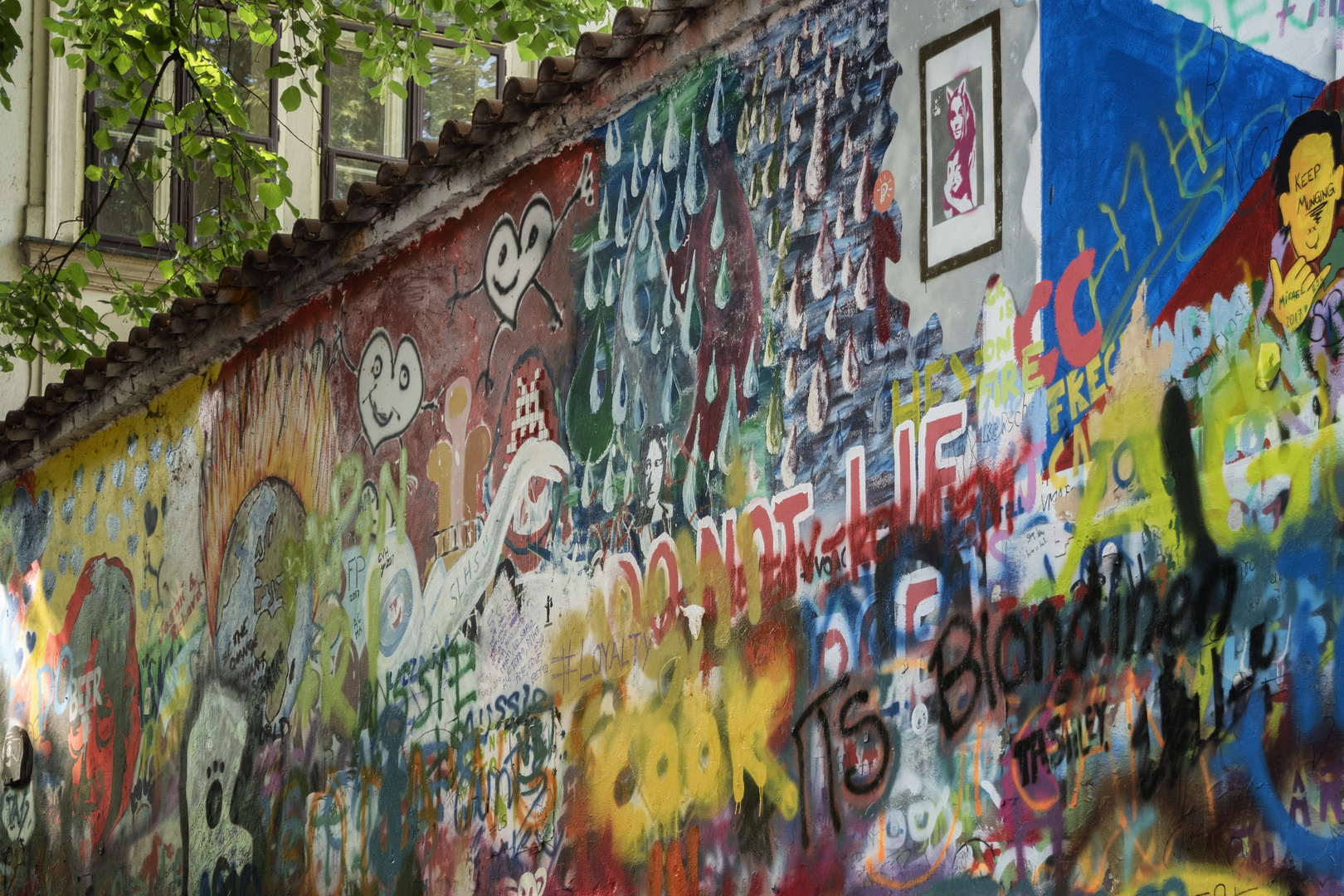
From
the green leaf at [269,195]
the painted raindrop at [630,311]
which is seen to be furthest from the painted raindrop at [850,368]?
the green leaf at [269,195]

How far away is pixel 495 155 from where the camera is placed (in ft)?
18.6

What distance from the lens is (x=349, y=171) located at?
43.3ft

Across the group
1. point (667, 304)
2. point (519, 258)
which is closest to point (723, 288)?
point (667, 304)

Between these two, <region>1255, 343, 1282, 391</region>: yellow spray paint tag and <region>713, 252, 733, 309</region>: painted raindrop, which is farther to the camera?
<region>713, 252, 733, 309</region>: painted raindrop

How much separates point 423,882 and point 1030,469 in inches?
116

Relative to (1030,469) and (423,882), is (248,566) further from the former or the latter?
(1030,469)

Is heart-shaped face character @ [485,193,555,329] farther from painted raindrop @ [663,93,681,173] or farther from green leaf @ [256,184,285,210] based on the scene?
green leaf @ [256,184,285,210]

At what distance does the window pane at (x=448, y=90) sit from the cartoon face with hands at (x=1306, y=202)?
35.7 feet

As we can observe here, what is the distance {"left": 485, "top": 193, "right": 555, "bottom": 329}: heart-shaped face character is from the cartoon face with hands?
2.79 m

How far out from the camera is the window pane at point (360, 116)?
13.2m

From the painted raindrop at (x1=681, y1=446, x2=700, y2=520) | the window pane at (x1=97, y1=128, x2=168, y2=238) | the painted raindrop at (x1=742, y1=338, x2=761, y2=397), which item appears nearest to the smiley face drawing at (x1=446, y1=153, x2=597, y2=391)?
the painted raindrop at (x1=681, y1=446, x2=700, y2=520)

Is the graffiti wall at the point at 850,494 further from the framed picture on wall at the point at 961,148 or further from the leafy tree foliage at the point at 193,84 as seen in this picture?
the leafy tree foliage at the point at 193,84

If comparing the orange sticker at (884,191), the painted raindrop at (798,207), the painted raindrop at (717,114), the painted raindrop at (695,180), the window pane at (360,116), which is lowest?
the orange sticker at (884,191)

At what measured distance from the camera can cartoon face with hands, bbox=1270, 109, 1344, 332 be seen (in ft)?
9.86
